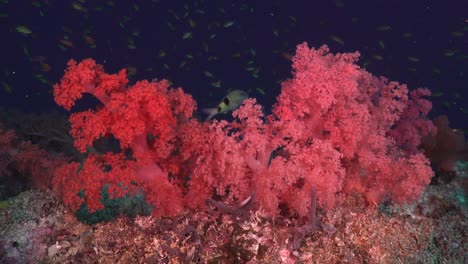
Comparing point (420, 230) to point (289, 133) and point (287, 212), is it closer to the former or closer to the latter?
point (287, 212)

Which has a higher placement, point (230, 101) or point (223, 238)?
point (223, 238)

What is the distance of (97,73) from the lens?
326 cm

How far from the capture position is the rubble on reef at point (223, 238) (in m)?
3.02

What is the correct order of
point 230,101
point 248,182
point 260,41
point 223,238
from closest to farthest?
point 223,238, point 248,182, point 230,101, point 260,41

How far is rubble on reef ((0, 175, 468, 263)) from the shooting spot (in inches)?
119

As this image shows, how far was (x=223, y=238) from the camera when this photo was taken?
3066 mm

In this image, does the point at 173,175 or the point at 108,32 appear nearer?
the point at 173,175

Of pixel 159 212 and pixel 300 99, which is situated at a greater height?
pixel 300 99

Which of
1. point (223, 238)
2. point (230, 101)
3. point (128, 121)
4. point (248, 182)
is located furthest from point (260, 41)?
point (223, 238)

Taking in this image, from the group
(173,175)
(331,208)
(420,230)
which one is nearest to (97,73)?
(173,175)

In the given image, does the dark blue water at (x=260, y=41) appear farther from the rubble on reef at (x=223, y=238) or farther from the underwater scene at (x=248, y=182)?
the rubble on reef at (x=223, y=238)

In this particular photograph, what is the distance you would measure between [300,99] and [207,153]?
1048 mm

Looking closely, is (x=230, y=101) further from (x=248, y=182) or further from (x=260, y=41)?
(x=260, y=41)

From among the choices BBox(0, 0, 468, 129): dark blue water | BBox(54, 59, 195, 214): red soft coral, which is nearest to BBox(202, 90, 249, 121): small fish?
BBox(54, 59, 195, 214): red soft coral
